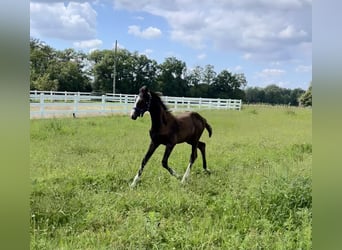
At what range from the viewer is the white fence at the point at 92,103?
1561mm

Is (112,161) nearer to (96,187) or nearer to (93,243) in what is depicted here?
(96,187)

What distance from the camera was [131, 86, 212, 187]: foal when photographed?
1.95m

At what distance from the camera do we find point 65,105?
172 centimetres

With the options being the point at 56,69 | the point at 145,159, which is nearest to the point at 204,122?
the point at 145,159

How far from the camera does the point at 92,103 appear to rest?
5.81 ft

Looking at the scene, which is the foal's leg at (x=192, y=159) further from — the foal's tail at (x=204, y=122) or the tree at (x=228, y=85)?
the tree at (x=228, y=85)

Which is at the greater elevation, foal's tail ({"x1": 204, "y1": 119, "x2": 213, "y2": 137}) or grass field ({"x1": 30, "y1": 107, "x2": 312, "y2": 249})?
foal's tail ({"x1": 204, "y1": 119, "x2": 213, "y2": 137})

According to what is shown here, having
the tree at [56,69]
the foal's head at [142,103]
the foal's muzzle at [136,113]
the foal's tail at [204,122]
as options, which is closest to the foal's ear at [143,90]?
the foal's head at [142,103]

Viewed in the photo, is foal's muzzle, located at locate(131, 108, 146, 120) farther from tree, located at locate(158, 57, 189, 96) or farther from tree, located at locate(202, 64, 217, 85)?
tree, located at locate(202, 64, 217, 85)

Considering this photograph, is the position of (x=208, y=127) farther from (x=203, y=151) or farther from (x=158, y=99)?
(x=158, y=99)

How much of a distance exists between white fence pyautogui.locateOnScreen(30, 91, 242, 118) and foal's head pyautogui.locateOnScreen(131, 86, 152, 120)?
3 centimetres

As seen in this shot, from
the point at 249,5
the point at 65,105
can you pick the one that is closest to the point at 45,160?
the point at 65,105

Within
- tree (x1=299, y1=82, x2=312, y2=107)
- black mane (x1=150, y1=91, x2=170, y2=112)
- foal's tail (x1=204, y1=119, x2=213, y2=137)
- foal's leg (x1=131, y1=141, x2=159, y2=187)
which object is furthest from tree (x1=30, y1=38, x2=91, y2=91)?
tree (x1=299, y1=82, x2=312, y2=107)
